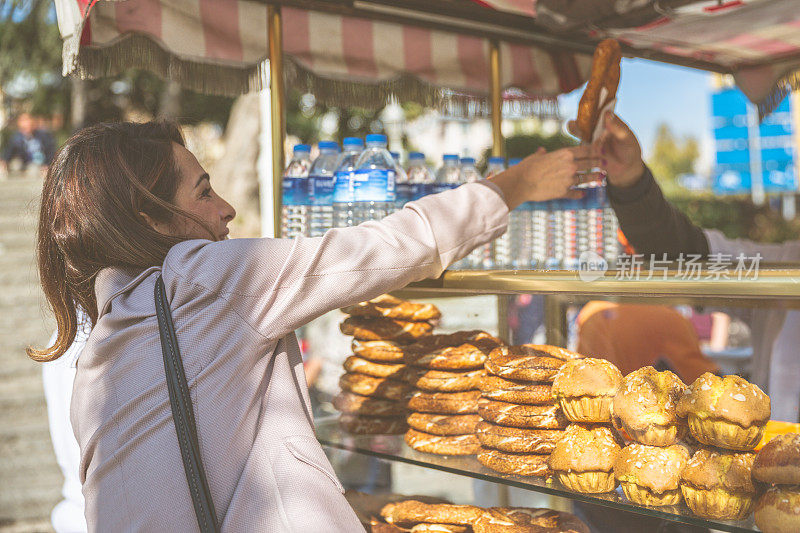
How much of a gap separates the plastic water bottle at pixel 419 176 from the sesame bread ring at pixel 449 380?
Answer: 72cm

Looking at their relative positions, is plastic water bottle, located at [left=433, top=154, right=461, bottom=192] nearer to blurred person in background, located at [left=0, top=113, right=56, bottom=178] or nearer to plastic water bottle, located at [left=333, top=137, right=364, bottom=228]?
plastic water bottle, located at [left=333, top=137, right=364, bottom=228]

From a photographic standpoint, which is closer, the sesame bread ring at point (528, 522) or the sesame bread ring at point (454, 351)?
the sesame bread ring at point (528, 522)

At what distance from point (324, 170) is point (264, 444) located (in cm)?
143

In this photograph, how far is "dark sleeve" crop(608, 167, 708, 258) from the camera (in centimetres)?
271

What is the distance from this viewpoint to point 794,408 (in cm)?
283

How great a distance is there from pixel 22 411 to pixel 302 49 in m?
5.90

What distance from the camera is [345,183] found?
2.35m

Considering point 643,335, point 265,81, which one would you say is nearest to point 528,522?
point 643,335

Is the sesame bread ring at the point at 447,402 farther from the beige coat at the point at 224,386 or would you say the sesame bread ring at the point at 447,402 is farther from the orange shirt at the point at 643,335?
the orange shirt at the point at 643,335

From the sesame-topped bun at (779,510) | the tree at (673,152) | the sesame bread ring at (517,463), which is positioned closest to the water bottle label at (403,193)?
the sesame bread ring at (517,463)

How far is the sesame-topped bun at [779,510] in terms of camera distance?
1239 mm

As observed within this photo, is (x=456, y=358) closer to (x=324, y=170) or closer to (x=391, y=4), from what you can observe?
(x=324, y=170)

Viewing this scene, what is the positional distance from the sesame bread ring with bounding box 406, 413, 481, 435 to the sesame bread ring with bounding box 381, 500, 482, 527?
241 mm

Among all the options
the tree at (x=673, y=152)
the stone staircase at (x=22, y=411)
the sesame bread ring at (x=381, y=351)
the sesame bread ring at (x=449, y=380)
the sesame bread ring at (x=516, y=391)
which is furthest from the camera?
the tree at (x=673, y=152)
